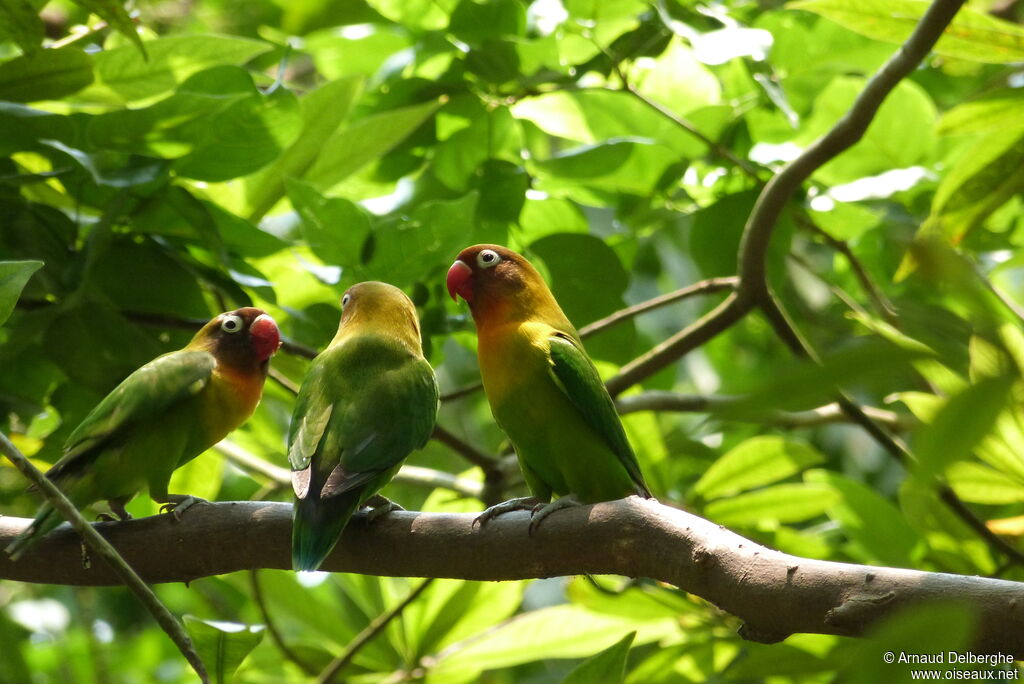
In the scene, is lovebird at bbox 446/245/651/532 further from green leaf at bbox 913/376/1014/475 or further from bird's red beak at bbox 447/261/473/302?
green leaf at bbox 913/376/1014/475

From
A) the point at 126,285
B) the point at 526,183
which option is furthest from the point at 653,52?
the point at 126,285

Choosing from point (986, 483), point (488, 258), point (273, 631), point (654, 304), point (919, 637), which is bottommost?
point (273, 631)

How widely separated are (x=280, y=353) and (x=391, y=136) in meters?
0.85

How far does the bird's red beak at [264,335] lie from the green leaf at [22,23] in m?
0.87

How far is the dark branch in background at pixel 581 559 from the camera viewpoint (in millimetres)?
1604

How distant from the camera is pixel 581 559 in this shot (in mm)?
2035

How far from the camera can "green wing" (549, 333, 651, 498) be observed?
102 inches

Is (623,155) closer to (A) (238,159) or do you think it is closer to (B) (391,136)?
(B) (391,136)

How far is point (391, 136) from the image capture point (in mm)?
3197

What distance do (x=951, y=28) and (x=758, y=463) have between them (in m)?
1.54

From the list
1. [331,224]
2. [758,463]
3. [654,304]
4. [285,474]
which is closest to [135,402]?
[331,224]

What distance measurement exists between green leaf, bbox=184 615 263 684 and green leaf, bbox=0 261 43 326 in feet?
2.19

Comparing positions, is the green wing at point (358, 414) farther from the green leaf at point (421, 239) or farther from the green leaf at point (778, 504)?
the green leaf at point (778, 504)

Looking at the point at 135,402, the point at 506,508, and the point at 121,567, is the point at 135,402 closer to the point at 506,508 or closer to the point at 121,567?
the point at 121,567
